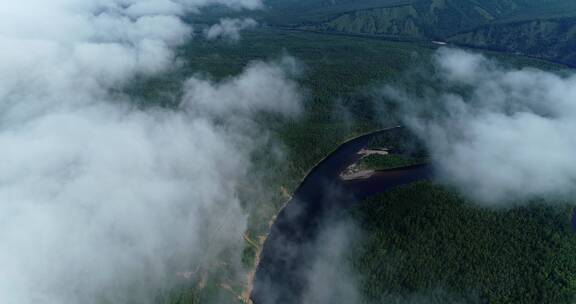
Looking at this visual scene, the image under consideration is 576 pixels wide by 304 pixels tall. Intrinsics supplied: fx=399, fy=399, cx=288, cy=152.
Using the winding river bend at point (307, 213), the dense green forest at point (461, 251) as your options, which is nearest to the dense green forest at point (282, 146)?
the winding river bend at point (307, 213)

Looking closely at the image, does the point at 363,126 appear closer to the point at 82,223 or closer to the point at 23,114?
the point at 82,223

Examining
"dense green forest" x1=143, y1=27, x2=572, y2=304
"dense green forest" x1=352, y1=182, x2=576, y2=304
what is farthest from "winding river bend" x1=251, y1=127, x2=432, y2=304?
"dense green forest" x1=352, y1=182, x2=576, y2=304

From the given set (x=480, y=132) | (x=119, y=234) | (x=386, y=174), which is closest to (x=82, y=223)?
(x=119, y=234)

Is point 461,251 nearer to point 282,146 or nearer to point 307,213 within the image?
point 307,213

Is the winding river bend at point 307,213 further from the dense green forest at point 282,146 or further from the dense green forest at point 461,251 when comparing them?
the dense green forest at point 461,251

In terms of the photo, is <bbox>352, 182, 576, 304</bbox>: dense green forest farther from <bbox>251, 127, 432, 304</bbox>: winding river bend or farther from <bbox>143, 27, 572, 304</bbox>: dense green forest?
<bbox>143, 27, 572, 304</bbox>: dense green forest

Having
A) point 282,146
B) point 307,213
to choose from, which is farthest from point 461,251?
point 282,146
